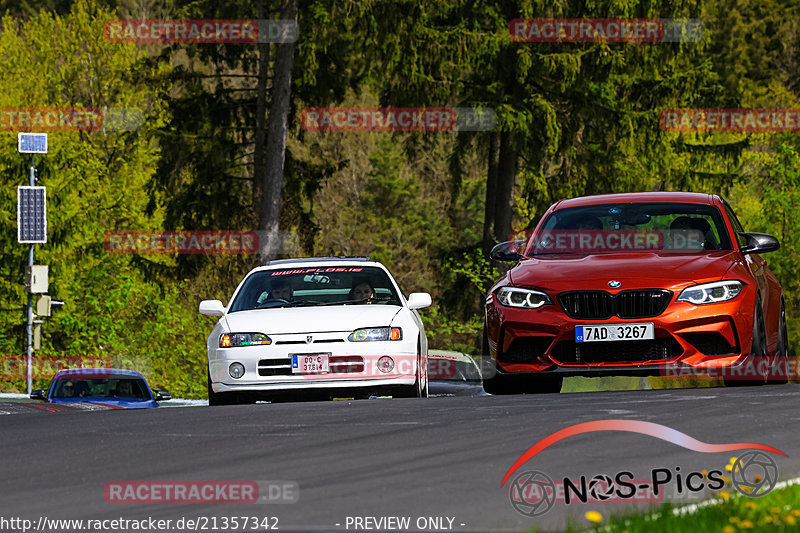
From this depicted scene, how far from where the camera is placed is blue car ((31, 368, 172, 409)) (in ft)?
67.7

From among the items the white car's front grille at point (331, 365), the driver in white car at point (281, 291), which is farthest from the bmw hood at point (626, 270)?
the driver in white car at point (281, 291)

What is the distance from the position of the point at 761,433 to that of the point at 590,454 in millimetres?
1500

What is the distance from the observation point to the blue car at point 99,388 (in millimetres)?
20625

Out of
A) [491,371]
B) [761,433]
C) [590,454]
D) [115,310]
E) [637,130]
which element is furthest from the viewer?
[115,310]

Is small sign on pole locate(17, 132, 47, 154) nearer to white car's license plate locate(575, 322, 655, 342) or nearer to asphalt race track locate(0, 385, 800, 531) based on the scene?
asphalt race track locate(0, 385, 800, 531)

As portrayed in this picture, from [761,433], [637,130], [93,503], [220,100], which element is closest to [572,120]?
[637,130]

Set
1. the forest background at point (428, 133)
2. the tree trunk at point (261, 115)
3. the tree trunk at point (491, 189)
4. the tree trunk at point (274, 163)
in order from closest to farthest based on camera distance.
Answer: the tree trunk at point (274, 163) → the forest background at point (428, 133) → the tree trunk at point (491, 189) → the tree trunk at point (261, 115)

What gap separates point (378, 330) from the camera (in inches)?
527

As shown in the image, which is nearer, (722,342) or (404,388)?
(722,342)

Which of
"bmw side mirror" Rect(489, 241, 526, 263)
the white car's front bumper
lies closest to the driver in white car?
the white car's front bumper

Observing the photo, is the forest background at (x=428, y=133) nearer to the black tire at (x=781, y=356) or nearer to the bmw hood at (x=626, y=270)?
the black tire at (x=781, y=356)

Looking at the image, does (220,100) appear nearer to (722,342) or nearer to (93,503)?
(722,342)

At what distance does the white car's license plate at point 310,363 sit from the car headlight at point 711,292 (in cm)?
341

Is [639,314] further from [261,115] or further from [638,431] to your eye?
[261,115]
